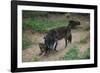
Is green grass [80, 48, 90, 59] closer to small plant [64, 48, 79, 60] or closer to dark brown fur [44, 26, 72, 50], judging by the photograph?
small plant [64, 48, 79, 60]

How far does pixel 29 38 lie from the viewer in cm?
183

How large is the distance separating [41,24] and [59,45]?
28cm

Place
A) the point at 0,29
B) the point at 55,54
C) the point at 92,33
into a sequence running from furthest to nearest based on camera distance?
1. the point at 92,33
2. the point at 55,54
3. the point at 0,29

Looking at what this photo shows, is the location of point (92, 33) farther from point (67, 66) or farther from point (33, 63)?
point (33, 63)

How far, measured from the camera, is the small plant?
196 cm

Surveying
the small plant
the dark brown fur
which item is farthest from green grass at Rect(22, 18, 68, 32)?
the small plant

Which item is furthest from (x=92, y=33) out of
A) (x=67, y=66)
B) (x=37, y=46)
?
(x=37, y=46)

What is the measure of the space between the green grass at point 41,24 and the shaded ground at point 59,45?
6 centimetres

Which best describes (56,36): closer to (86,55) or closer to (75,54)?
(75,54)

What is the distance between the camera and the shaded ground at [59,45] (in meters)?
1.83

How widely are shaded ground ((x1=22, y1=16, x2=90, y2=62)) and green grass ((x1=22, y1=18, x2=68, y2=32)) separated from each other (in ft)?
0.18

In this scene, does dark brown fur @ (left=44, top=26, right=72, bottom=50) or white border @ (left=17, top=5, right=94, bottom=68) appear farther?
dark brown fur @ (left=44, top=26, right=72, bottom=50)

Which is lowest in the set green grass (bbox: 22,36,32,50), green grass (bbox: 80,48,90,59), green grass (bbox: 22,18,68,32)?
green grass (bbox: 80,48,90,59)

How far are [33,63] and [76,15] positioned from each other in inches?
25.7
